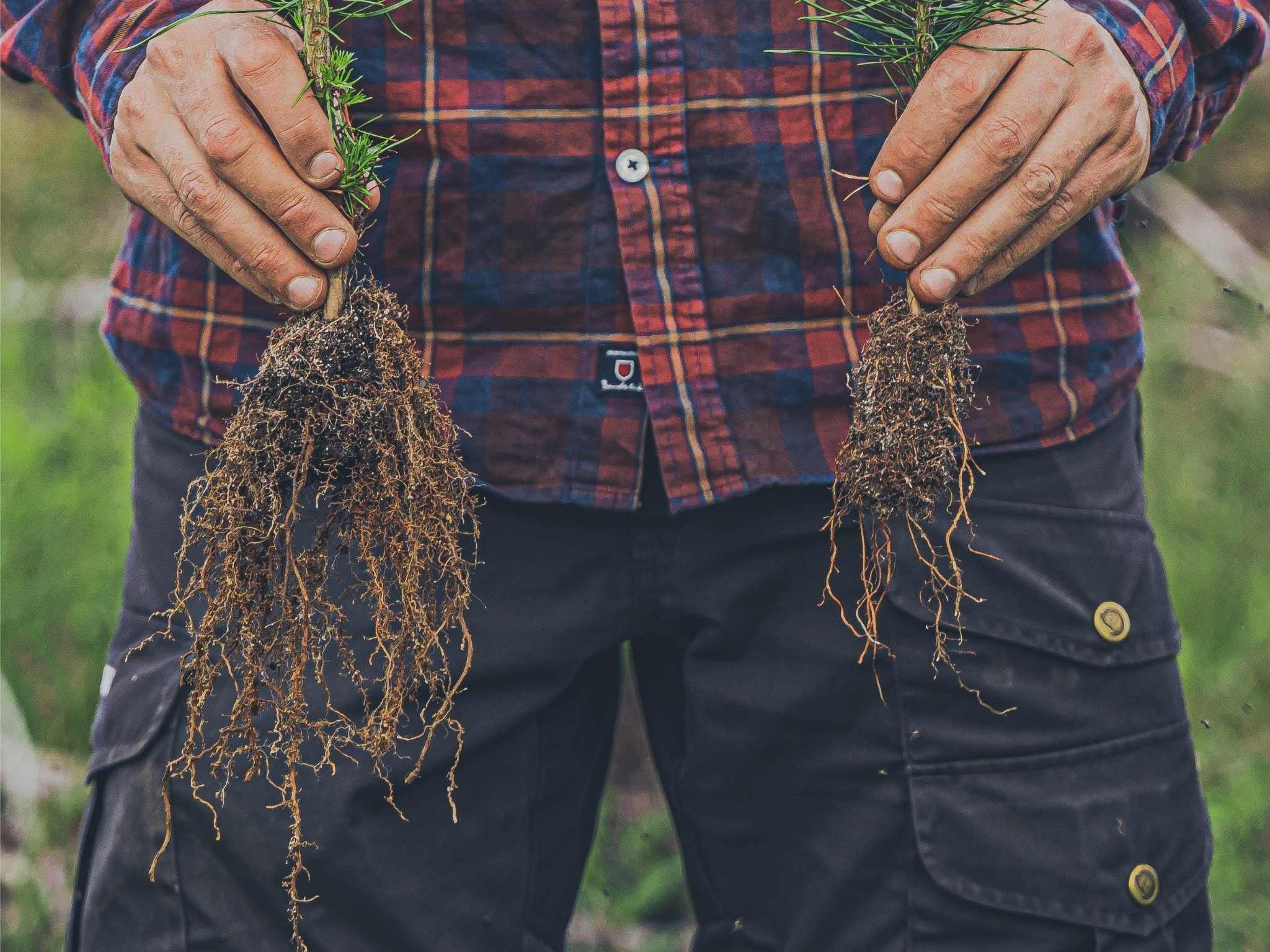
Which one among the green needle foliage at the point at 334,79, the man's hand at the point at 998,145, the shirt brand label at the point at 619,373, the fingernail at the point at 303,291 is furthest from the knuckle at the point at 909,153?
the fingernail at the point at 303,291

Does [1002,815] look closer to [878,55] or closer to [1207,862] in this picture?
Answer: [1207,862]

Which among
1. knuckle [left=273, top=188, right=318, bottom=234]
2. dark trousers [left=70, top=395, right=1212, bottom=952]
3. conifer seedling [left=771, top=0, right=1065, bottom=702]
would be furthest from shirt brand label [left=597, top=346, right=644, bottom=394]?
knuckle [left=273, top=188, right=318, bottom=234]

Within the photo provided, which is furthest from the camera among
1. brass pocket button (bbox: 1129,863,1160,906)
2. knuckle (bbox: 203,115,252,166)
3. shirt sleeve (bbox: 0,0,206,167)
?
brass pocket button (bbox: 1129,863,1160,906)

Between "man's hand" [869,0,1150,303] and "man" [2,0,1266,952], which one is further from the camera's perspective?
"man" [2,0,1266,952]

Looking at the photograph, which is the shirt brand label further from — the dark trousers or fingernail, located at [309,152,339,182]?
fingernail, located at [309,152,339,182]

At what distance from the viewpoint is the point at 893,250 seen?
48.8 inches

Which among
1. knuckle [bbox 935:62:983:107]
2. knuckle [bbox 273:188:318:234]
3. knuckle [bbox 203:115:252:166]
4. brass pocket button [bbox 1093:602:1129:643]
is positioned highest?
knuckle [bbox 935:62:983:107]

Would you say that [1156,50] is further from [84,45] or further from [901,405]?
[84,45]

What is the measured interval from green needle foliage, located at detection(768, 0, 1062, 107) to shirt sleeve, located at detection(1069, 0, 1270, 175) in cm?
13

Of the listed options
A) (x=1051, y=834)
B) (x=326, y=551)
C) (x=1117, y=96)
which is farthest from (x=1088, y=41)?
(x=326, y=551)

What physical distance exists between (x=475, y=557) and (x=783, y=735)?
0.45 meters

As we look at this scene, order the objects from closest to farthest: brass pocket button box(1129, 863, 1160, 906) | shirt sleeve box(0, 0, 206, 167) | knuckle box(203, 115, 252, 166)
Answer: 1. knuckle box(203, 115, 252, 166)
2. shirt sleeve box(0, 0, 206, 167)
3. brass pocket button box(1129, 863, 1160, 906)

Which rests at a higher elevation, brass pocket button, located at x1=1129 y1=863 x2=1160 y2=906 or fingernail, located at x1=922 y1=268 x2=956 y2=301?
fingernail, located at x1=922 y1=268 x2=956 y2=301

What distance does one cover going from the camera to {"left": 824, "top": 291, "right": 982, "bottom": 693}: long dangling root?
131 centimetres
